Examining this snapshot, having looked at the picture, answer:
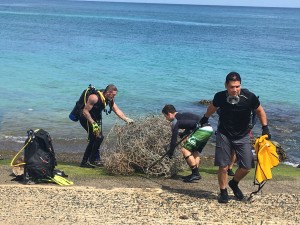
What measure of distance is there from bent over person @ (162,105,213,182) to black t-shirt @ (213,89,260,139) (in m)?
1.31

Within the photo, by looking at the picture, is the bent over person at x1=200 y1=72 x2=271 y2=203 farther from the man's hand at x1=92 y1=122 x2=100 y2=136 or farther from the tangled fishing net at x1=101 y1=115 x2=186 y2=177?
the man's hand at x1=92 y1=122 x2=100 y2=136

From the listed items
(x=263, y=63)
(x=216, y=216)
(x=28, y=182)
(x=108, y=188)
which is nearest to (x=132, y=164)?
(x=108, y=188)

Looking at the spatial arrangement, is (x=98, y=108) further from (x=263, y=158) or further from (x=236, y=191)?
(x=263, y=158)

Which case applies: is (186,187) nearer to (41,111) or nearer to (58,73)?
(41,111)

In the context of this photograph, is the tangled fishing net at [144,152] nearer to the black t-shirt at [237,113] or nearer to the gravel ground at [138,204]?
the gravel ground at [138,204]

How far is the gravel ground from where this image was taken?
6152 mm

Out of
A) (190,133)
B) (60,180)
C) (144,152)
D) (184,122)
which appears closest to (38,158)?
(60,180)

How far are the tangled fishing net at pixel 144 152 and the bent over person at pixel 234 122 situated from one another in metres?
1.72

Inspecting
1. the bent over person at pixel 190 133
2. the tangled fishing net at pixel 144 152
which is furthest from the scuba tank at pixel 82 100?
the bent over person at pixel 190 133

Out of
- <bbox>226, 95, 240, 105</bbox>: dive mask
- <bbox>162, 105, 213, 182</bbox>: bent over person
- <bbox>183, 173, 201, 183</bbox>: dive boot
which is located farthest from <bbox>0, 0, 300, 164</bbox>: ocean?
<bbox>226, 95, 240, 105</bbox>: dive mask

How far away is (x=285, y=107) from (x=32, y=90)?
38.4 ft

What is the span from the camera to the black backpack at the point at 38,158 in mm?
7688

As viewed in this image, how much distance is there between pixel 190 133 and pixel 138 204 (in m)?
1.99

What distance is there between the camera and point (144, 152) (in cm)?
845
